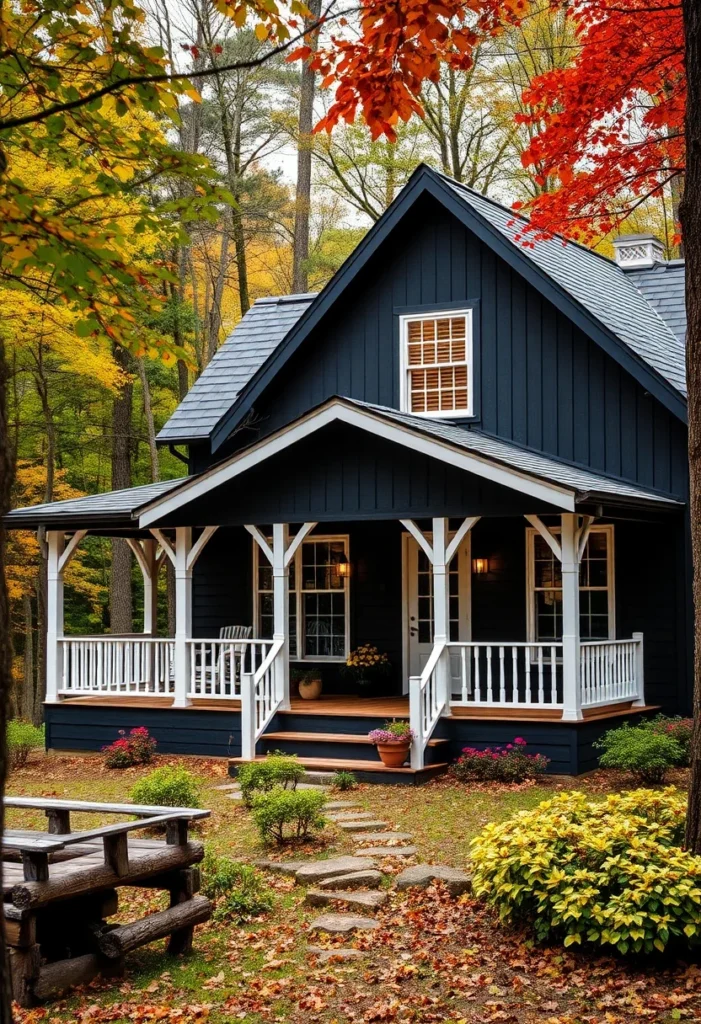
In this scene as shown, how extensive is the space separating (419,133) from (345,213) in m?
7.04

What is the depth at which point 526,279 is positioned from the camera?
15805 millimetres

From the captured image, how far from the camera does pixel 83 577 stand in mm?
27500

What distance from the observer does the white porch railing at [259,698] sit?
1449 centimetres

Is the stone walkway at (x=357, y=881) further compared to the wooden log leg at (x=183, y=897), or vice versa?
the stone walkway at (x=357, y=881)

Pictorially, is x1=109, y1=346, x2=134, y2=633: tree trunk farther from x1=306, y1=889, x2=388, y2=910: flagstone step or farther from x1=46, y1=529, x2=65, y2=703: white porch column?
x1=306, y1=889, x2=388, y2=910: flagstone step

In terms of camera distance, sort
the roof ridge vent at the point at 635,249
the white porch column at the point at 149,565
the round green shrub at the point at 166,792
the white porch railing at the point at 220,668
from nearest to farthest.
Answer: the round green shrub at the point at 166,792
the white porch railing at the point at 220,668
the white porch column at the point at 149,565
the roof ridge vent at the point at 635,249

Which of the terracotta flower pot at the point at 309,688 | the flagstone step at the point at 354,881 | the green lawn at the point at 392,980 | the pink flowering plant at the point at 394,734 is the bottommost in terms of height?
the green lawn at the point at 392,980

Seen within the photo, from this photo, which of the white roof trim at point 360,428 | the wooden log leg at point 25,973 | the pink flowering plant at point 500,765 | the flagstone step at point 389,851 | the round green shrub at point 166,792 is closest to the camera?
the wooden log leg at point 25,973

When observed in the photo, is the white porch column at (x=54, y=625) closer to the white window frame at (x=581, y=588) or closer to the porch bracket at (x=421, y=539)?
the porch bracket at (x=421, y=539)

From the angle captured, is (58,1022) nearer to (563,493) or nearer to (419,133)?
(563,493)

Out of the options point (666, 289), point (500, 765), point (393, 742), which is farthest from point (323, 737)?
point (666, 289)

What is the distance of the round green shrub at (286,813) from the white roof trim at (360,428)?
4470mm

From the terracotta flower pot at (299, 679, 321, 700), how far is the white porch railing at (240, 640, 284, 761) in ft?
5.20

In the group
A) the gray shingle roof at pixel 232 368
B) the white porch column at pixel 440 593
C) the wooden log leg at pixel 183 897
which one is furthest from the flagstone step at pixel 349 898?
the gray shingle roof at pixel 232 368
